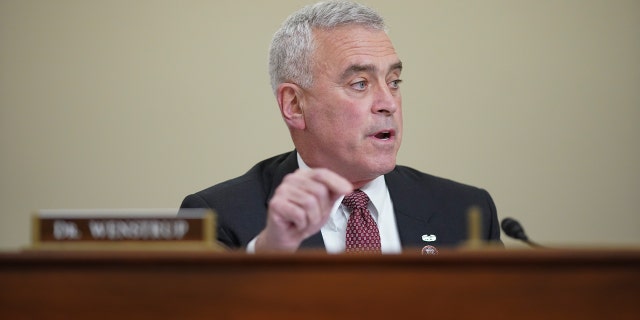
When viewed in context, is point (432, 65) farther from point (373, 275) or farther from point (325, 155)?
point (373, 275)

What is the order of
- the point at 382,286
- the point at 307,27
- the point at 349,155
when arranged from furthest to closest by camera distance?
1. the point at 307,27
2. the point at 349,155
3. the point at 382,286

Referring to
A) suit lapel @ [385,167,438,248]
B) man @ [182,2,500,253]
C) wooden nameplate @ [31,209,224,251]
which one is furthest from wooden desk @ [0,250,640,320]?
suit lapel @ [385,167,438,248]

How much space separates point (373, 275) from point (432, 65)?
2546 mm

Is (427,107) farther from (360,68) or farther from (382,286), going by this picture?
(382,286)

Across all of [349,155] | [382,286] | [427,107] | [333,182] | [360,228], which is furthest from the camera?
[427,107]

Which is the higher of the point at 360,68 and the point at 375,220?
the point at 360,68

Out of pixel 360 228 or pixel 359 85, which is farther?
pixel 359 85

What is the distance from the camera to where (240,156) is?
3686mm

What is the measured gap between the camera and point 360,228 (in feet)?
8.11

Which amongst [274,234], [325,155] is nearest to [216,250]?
[274,234]

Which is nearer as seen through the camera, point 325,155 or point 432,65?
point 325,155

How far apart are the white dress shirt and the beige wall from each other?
1049 millimetres

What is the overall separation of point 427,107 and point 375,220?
1222mm

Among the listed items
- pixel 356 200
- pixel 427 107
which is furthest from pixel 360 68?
pixel 427 107
